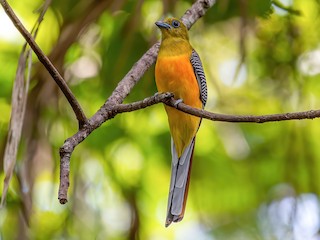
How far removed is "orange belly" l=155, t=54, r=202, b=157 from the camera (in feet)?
6.68

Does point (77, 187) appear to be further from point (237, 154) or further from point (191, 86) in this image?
point (237, 154)

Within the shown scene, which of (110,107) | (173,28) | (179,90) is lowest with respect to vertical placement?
(110,107)

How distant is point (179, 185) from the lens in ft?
6.84

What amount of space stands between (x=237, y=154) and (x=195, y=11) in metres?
1.39

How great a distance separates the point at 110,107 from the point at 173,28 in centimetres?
73

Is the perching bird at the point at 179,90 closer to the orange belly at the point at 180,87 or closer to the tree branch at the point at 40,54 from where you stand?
the orange belly at the point at 180,87

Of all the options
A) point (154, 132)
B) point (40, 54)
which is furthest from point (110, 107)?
point (154, 132)

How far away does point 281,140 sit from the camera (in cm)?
345

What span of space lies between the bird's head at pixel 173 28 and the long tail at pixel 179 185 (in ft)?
1.16

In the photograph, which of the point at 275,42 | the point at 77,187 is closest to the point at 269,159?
→ the point at 275,42

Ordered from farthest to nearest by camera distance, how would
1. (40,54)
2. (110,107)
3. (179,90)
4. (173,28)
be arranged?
(173,28), (179,90), (110,107), (40,54)

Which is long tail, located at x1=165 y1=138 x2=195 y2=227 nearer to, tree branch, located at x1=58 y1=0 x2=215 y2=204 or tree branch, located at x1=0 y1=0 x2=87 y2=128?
tree branch, located at x1=58 y1=0 x2=215 y2=204

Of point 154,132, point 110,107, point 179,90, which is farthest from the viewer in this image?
point 154,132

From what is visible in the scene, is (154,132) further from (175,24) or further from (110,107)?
(110,107)
